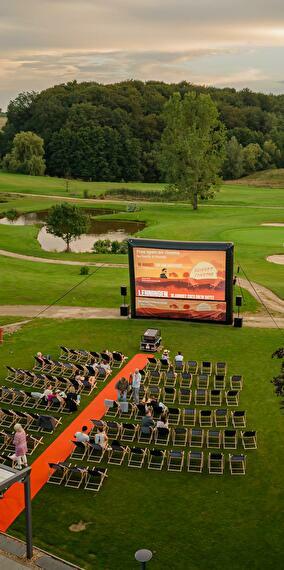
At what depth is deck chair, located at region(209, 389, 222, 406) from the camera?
23.1 meters

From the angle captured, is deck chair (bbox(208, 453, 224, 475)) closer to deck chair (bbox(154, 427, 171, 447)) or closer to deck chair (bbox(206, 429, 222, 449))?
deck chair (bbox(206, 429, 222, 449))

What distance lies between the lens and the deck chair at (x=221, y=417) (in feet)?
69.7

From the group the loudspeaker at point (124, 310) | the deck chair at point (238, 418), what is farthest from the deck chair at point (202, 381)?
the loudspeaker at point (124, 310)

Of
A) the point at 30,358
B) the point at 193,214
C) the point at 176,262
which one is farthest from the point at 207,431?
the point at 193,214

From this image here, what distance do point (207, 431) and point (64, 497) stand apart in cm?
592

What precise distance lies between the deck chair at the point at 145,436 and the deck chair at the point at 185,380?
4532mm

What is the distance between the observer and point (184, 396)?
23.8m

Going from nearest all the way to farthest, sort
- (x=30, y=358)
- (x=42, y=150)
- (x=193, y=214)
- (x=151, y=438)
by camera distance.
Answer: (x=151, y=438) < (x=30, y=358) < (x=193, y=214) < (x=42, y=150)

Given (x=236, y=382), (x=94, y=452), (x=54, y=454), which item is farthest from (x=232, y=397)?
(x=54, y=454)

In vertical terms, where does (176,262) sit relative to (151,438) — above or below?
above

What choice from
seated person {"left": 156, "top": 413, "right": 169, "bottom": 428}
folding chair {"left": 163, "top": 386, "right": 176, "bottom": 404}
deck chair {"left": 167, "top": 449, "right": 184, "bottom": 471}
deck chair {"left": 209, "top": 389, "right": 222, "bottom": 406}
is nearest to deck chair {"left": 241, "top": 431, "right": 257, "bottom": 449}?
deck chair {"left": 167, "top": 449, "right": 184, "bottom": 471}

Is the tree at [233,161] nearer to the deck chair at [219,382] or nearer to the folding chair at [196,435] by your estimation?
the deck chair at [219,382]

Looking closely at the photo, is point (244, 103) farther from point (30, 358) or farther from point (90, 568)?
point (90, 568)

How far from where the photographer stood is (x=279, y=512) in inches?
645
